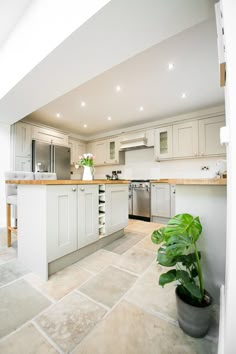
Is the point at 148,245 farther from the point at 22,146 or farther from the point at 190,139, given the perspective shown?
the point at 22,146

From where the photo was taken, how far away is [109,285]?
129cm

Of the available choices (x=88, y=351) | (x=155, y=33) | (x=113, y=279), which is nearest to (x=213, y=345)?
(x=88, y=351)

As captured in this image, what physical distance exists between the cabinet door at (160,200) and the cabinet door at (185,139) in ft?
2.68

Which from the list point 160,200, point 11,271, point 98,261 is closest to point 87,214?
point 98,261

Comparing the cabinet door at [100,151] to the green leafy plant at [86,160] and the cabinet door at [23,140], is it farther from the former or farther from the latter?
the green leafy plant at [86,160]

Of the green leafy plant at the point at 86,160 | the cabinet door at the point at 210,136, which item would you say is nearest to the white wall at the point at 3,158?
the green leafy plant at the point at 86,160

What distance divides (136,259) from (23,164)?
2951mm

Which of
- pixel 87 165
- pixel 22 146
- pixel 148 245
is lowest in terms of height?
pixel 148 245

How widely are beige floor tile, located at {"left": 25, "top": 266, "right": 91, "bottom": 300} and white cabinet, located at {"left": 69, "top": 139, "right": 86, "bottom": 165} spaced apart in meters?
3.62

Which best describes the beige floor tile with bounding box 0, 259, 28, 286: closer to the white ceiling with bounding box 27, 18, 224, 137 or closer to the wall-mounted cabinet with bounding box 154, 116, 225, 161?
the white ceiling with bounding box 27, 18, 224, 137

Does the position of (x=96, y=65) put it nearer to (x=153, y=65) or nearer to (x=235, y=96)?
(x=153, y=65)

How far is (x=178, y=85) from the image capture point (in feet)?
7.88

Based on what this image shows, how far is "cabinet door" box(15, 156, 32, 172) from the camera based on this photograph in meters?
3.12

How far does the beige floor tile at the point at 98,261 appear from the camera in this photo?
1.56 meters
